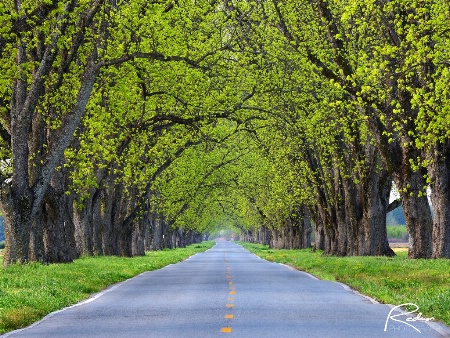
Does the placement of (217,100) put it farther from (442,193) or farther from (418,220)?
(442,193)

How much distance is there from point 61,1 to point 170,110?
569 inches

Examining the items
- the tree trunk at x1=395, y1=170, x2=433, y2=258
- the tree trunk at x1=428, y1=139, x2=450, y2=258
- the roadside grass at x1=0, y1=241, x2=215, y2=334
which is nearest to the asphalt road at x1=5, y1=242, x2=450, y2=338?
the roadside grass at x1=0, y1=241, x2=215, y2=334

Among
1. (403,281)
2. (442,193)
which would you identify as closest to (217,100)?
(442,193)

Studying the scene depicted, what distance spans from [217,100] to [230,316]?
66.3 feet

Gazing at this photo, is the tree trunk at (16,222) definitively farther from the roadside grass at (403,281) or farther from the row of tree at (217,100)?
the roadside grass at (403,281)

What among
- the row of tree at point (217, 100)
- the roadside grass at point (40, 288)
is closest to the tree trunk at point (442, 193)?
the row of tree at point (217, 100)

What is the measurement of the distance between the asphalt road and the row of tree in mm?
5982

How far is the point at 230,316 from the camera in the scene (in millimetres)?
14359

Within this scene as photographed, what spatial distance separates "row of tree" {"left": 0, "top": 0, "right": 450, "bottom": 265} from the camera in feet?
79.6

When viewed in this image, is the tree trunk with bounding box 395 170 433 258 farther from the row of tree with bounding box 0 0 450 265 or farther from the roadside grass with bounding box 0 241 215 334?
the roadside grass with bounding box 0 241 215 334

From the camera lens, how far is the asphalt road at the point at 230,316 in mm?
12328

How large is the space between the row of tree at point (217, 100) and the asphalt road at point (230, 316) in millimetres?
5982

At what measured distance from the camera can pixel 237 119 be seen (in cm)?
3481

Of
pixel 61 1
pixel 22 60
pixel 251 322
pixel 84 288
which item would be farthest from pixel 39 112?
pixel 251 322
